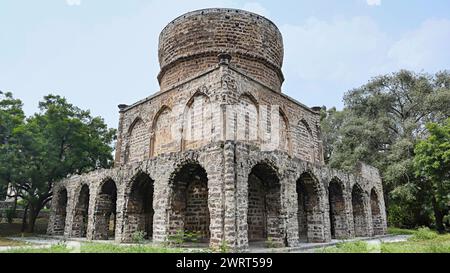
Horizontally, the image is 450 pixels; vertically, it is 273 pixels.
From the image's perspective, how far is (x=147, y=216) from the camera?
12820mm

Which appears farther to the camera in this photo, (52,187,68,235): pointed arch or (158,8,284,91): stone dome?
(52,187,68,235): pointed arch

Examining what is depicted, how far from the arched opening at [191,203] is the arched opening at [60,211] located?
767cm

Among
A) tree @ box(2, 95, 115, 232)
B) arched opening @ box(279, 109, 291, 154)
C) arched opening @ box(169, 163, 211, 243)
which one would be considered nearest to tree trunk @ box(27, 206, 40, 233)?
tree @ box(2, 95, 115, 232)

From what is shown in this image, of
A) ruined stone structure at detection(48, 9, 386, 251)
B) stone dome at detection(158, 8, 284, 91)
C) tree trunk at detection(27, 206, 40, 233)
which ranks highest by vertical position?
stone dome at detection(158, 8, 284, 91)

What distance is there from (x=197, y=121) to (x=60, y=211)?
871 centimetres

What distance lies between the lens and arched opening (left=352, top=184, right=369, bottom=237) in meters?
14.1

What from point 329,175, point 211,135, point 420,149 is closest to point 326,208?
point 329,175

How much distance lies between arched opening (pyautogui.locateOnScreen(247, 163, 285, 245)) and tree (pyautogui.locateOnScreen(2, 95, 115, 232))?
1008 cm

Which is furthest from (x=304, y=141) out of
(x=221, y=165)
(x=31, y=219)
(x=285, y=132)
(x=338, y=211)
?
(x=31, y=219)

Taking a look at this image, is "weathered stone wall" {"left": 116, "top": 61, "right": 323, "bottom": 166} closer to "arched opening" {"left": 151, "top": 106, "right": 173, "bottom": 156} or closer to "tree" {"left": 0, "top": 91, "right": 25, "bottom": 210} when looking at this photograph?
"arched opening" {"left": 151, "top": 106, "right": 173, "bottom": 156}

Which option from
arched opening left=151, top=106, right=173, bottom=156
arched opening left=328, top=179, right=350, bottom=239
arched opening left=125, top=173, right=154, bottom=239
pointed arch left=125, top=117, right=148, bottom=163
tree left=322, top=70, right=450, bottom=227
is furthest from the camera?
tree left=322, top=70, right=450, bottom=227

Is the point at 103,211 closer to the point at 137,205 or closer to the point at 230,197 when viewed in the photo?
the point at 137,205
